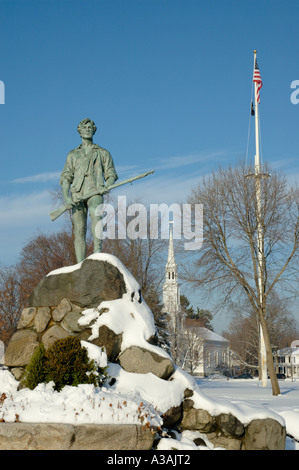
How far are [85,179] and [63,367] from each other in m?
4.29

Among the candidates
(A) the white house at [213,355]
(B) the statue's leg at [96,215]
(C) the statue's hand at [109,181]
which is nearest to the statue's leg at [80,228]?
(B) the statue's leg at [96,215]

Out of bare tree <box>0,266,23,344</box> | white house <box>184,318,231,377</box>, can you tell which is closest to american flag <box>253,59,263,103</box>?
bare tree <box>0,266,23,344</box>

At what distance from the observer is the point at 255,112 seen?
2855cm

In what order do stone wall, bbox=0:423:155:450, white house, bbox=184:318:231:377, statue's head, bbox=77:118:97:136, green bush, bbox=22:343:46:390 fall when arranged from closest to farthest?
stone wall, bbox=0:423:155:450, green bush, bbox=22:343:46:390, statue's head, bbox=77:118:97:136, white house, bbox=184:318:231:377

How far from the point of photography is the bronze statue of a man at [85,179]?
1098 cm

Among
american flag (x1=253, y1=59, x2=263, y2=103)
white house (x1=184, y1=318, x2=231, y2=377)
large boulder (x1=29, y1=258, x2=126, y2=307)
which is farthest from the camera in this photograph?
white house (x1=184, y1=318, x2=231, y2=377)

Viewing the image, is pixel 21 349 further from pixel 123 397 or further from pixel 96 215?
pixel 96 215

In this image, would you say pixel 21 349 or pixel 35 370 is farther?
pixel 21 349

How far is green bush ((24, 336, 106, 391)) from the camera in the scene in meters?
8.22

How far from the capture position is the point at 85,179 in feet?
36.6

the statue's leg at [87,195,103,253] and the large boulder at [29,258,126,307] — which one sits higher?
the statue's leg at [87,195,103,253]

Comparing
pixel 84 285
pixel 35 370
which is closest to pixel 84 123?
pixel 84 285

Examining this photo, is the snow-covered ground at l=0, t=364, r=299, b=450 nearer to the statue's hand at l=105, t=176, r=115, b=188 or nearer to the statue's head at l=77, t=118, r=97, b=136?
the statue's hand at l=105, t=176, r=115, b=188

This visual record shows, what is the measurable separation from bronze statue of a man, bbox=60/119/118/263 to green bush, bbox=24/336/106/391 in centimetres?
277
